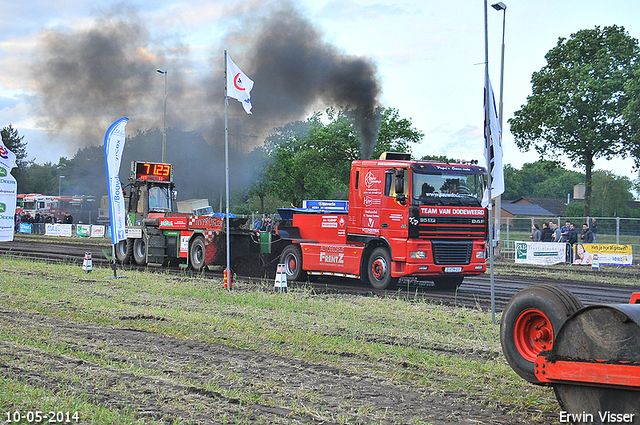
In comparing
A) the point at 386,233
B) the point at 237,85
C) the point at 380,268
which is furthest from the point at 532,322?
the point at 237,85

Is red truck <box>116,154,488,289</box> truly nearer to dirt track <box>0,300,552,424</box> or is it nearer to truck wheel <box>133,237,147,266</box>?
truck wheel <box>133,237,147,266</box>

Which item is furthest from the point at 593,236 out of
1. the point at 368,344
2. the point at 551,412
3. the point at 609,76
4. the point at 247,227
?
the point at 551,412

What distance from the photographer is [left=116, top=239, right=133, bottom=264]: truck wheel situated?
73.0 ft

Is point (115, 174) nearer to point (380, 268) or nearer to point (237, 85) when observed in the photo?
point (237, 85)

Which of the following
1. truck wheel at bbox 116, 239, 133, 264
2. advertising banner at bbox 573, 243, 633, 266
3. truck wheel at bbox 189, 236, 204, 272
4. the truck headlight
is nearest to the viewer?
the truck headlight

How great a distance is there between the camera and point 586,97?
34.4m

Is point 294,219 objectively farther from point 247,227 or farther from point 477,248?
point 477,248

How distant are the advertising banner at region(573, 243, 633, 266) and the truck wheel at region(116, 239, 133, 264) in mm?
17159

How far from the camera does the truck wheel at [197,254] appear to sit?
63.3ft

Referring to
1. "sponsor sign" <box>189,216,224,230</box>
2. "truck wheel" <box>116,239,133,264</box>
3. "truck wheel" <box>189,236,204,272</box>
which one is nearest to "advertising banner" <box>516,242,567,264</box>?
"sponsor sign" <box>189,216,224,230</box>

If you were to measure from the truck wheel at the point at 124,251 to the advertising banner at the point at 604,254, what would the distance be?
1716cm

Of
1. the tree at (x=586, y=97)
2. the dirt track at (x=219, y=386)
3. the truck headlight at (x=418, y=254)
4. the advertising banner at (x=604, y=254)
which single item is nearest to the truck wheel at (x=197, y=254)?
the truck headlight at (x=418, y=254)

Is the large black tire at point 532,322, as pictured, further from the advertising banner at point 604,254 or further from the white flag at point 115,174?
the advertising banner at point 604,254

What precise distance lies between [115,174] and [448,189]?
783 centimetres
